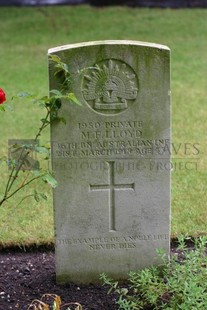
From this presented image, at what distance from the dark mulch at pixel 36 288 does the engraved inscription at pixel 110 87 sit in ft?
4.10

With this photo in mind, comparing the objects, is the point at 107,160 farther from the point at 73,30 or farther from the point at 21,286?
the point at 73,30

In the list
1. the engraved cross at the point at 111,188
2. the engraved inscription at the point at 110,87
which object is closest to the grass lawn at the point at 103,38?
the engraved cross at the point at 111,188

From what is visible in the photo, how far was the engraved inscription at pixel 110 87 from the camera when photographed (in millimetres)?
4590

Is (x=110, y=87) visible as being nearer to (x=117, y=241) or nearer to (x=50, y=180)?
(x=50, y=180)

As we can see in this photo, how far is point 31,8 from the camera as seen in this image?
16.7 m


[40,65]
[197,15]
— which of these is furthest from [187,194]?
[197,15]

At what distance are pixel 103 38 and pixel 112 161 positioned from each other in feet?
30.2

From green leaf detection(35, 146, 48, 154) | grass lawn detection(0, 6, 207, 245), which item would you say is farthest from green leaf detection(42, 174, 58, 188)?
grass lawn detection(0, 6, 207, 245)

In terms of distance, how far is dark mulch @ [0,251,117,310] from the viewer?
15.4ft

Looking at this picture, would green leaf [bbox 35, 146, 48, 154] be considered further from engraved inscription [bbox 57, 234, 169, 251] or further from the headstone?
engraved inscription [bbox 57, 234, 169, 251]

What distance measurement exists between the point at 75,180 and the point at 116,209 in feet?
1.17

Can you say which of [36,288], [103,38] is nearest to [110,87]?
[36,288]

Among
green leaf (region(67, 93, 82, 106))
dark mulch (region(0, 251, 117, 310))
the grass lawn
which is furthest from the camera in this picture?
the grass lawn

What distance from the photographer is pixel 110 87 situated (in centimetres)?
463
